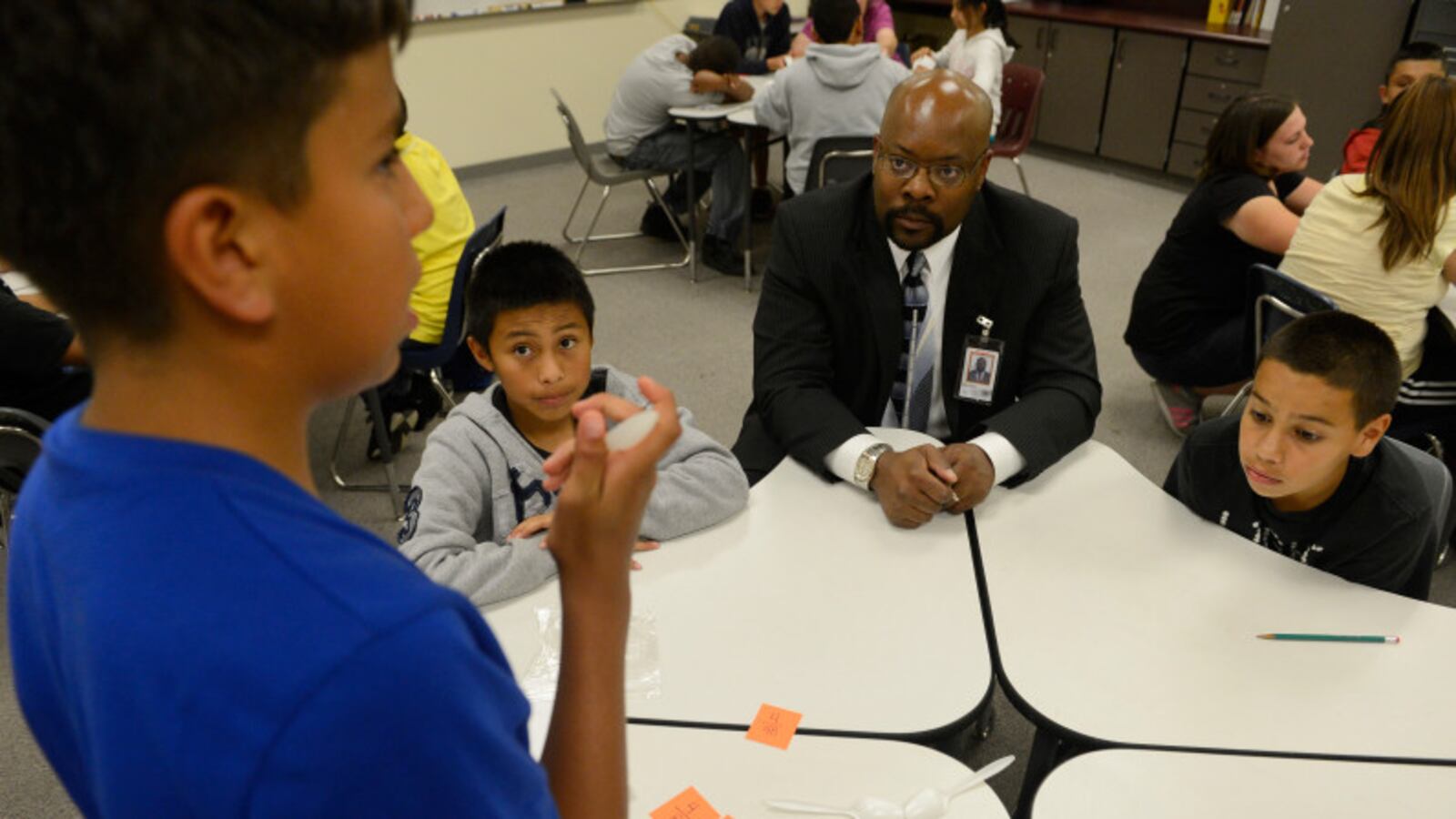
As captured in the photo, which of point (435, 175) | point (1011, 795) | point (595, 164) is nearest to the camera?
point (1011, 795)

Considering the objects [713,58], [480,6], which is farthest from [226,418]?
[480,6]

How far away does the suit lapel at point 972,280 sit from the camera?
192cm

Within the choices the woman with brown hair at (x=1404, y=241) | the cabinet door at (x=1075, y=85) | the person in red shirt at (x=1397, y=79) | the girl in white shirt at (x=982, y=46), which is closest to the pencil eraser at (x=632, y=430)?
the woman with brown hair at (x=1404, y=241)

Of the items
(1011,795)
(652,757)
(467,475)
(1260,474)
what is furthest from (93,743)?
(1011,795)

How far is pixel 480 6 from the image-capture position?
5.54 meters

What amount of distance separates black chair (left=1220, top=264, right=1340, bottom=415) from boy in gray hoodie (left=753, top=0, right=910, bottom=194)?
1.78 m

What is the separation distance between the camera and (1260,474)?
1.55 m

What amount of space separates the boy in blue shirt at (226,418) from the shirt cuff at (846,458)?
1221 mm

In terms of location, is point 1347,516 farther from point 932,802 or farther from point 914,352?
point 932,802

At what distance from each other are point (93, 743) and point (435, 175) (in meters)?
2.71

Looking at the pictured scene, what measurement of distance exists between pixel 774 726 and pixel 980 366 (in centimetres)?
101

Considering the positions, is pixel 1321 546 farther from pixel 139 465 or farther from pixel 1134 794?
pixel 139 465

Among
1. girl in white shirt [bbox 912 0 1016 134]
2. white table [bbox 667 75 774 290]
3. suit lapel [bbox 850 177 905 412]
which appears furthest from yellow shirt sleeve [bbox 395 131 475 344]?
girl in white shirt [bbox 912 0 1016 134]

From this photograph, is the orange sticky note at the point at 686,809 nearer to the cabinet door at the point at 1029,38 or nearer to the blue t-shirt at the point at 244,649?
the blue t-shirt at the point at 244,649
